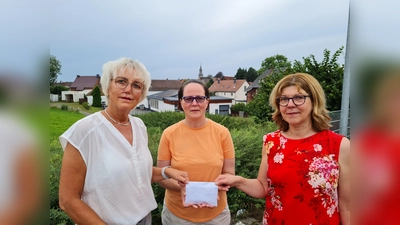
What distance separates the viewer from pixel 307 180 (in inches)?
72.6

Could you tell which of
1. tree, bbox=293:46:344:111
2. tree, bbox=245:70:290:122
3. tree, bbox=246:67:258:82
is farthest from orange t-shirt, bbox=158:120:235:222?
tree, bbox=246:67:258:82

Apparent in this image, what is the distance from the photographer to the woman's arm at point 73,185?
157 centimetres

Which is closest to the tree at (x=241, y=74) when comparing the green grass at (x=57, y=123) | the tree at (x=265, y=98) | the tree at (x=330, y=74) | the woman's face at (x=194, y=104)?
the tree at (x=265, y=98)

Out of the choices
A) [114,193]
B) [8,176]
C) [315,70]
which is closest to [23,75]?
[8,176]

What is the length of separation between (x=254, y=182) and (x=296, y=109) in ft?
2.26

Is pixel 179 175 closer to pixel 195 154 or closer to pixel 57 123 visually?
pixel 195 154

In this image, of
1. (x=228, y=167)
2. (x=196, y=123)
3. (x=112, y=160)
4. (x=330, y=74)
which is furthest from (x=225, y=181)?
(x=330, y=74)

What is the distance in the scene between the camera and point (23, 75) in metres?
0.65

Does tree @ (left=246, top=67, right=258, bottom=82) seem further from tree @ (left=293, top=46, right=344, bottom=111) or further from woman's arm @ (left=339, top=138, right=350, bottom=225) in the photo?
woman's arm @ (left=339, top=138, right=350, bottom=225)

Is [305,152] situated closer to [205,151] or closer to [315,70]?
[205,151]

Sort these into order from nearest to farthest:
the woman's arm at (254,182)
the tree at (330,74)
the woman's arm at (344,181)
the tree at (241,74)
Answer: the woman's arm at (344,181) → the woman's arm at (254,182) → the tree at (330,74) → the tree at (241,74)

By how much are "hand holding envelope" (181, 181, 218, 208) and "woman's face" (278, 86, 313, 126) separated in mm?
825

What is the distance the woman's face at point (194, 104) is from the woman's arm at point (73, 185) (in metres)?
1.07

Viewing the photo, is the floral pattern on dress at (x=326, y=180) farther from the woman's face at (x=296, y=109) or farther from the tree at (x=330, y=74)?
the tree at (x=330, y=74)
